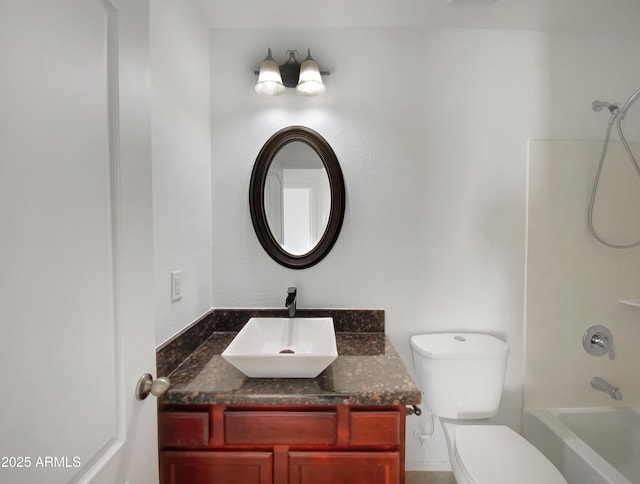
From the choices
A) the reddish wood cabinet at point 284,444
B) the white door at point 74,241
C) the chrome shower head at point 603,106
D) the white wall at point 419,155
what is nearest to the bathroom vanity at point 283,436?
the reddish wood cabinet at point 284,444

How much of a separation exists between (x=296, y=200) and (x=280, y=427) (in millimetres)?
998

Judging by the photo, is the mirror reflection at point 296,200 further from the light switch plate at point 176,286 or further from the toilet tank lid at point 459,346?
the toilet tank lid at point 459,346

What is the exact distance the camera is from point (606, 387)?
1.46 meters

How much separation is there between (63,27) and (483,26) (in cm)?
176

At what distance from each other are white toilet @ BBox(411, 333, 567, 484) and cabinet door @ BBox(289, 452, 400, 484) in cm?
38

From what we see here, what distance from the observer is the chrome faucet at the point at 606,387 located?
1.42 meters

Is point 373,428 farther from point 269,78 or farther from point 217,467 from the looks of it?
point 269,78

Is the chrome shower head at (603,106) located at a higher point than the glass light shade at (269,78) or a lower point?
lower

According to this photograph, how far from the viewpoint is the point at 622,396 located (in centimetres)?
151

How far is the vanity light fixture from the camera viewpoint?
1387 mm

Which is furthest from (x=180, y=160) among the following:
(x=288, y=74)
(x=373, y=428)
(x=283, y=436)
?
(x=373, y=428)

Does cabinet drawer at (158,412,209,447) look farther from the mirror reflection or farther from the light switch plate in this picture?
the mirror reflection

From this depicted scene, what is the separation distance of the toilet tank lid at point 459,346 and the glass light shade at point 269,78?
4.63ft

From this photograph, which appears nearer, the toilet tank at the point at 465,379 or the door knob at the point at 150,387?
the door knob at the point at 150,387
